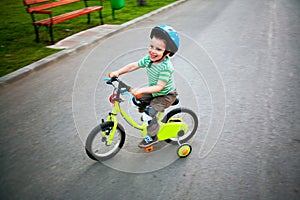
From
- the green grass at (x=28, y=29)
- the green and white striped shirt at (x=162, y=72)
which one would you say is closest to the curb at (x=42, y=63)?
the green grass at (x=28, y=29)

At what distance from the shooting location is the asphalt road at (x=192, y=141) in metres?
2.50

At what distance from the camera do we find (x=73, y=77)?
4.80m

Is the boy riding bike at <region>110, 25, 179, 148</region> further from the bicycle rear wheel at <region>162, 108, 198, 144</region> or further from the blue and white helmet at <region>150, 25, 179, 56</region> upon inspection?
the bicycle rear wheel at <region>162, 108, 198, 144</region>

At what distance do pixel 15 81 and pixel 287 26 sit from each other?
7.17 meters

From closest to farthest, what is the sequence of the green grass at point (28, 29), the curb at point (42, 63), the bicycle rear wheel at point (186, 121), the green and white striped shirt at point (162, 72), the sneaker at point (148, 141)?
the green and white striped shirt at point (162, 72), the sneaker at point (148, 141), the bicycle rear wheel at point (186, 121), the curb at point (42, 63), the green grass at point (28, 29)

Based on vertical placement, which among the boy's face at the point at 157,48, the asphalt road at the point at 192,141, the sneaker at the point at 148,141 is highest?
the boy's face at the point at 157,48

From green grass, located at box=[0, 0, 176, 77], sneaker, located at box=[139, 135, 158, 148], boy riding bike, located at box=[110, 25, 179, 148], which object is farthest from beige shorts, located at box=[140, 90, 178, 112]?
green grass, located at box=[0, 0, 176, 77]

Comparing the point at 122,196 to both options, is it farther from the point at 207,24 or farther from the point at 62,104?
the point at 207,24

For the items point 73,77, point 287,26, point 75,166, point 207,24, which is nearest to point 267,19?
point 287,26

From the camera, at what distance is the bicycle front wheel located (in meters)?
2.60

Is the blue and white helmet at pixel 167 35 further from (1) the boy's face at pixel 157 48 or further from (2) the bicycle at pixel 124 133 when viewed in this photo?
(2) the bicycle at pixel 124 133

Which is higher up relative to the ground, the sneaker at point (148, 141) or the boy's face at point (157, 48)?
the boy's face at point (157, 48)

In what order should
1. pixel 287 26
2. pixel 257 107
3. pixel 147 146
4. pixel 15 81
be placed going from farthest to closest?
pixel 287 26 → pixel 15 81 → pixel 257 107 → pixel 147 146

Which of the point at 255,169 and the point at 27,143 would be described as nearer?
the point at 255,169
